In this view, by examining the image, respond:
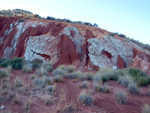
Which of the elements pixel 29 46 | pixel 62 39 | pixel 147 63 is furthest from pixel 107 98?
pixel 29 46

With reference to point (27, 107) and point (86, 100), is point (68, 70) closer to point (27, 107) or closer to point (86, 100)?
point (86, 100)

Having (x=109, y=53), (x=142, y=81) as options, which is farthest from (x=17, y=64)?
(x=142, y=81)

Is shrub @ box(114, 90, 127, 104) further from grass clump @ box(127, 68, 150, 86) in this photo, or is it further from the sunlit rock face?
the sunlit rock face

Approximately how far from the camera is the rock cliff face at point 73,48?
48.2ft

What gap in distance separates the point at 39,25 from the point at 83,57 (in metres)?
8.69

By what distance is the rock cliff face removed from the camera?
14703mm

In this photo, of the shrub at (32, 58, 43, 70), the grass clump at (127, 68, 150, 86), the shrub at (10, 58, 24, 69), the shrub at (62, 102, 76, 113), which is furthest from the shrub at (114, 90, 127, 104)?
the shrub at (10, 58, 24, 69)

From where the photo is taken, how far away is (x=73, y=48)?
16.1 meters

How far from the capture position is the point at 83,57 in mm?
15523

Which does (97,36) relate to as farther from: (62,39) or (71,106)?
(71,106)

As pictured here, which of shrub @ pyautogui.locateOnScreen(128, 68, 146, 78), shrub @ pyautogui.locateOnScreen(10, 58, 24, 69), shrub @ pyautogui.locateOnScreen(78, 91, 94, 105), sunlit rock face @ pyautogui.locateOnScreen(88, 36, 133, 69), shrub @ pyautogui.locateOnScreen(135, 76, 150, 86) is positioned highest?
sunlit rock face @ pyautogui.locateOnScreen(88, 36, 133, 69)

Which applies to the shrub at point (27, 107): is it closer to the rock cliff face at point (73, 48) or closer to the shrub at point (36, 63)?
the shrub at point (36, 63)

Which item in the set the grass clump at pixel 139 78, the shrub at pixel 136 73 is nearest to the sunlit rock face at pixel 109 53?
the shrub at pixel 136 73

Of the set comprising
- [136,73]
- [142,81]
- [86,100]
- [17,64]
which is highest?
[136,73]
